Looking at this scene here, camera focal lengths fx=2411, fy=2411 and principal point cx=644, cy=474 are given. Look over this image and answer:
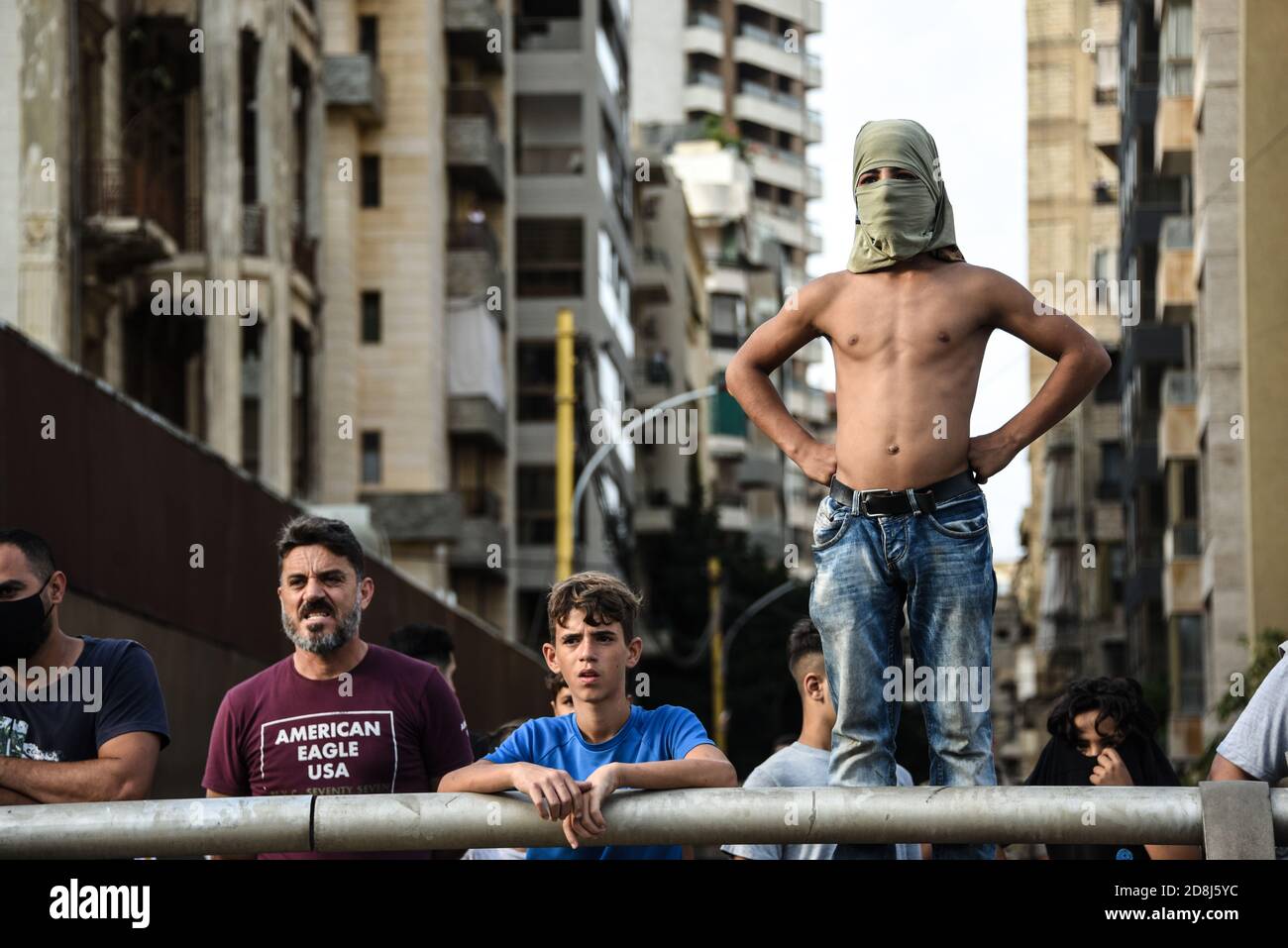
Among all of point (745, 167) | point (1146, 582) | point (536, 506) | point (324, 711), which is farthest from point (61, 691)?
point (745, 167)

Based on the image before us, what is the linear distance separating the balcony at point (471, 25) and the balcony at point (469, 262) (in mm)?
3982

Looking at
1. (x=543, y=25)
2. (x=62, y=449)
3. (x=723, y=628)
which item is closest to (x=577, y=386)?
(x=543, y=25)

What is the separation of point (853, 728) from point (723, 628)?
66749 millimetres

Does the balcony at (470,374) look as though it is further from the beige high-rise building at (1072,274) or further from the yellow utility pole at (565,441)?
the beige high-rise building at (1072,274)

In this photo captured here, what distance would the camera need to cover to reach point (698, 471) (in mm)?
84000

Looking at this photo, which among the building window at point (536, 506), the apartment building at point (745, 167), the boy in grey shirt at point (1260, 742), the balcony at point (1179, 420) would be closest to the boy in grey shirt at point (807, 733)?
the boy in grey shirt at point (1260, 742)

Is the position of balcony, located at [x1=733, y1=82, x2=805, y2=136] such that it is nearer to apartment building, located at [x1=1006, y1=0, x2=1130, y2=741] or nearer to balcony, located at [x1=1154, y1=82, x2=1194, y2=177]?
apartment building, located at [x1=1006, y1=0, x2=1130, y2=741]

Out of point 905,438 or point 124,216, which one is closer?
point 905,438

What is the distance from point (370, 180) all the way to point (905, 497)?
44.7 meters

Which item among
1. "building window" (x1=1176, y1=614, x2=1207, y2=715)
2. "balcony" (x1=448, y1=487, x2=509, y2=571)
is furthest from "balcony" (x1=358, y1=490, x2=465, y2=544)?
"building window" (x1=1176, y1=614, x2=1207, y2=715)

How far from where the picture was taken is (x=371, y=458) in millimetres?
49781

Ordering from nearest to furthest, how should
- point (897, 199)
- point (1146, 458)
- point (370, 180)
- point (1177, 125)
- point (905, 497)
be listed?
point (905, 497) < point (897, 199) < point (1177, 125) < point (370, 180) < point (1146, 458)

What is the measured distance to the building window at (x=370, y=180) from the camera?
4988 cm

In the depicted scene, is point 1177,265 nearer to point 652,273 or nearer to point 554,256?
point 554,256
